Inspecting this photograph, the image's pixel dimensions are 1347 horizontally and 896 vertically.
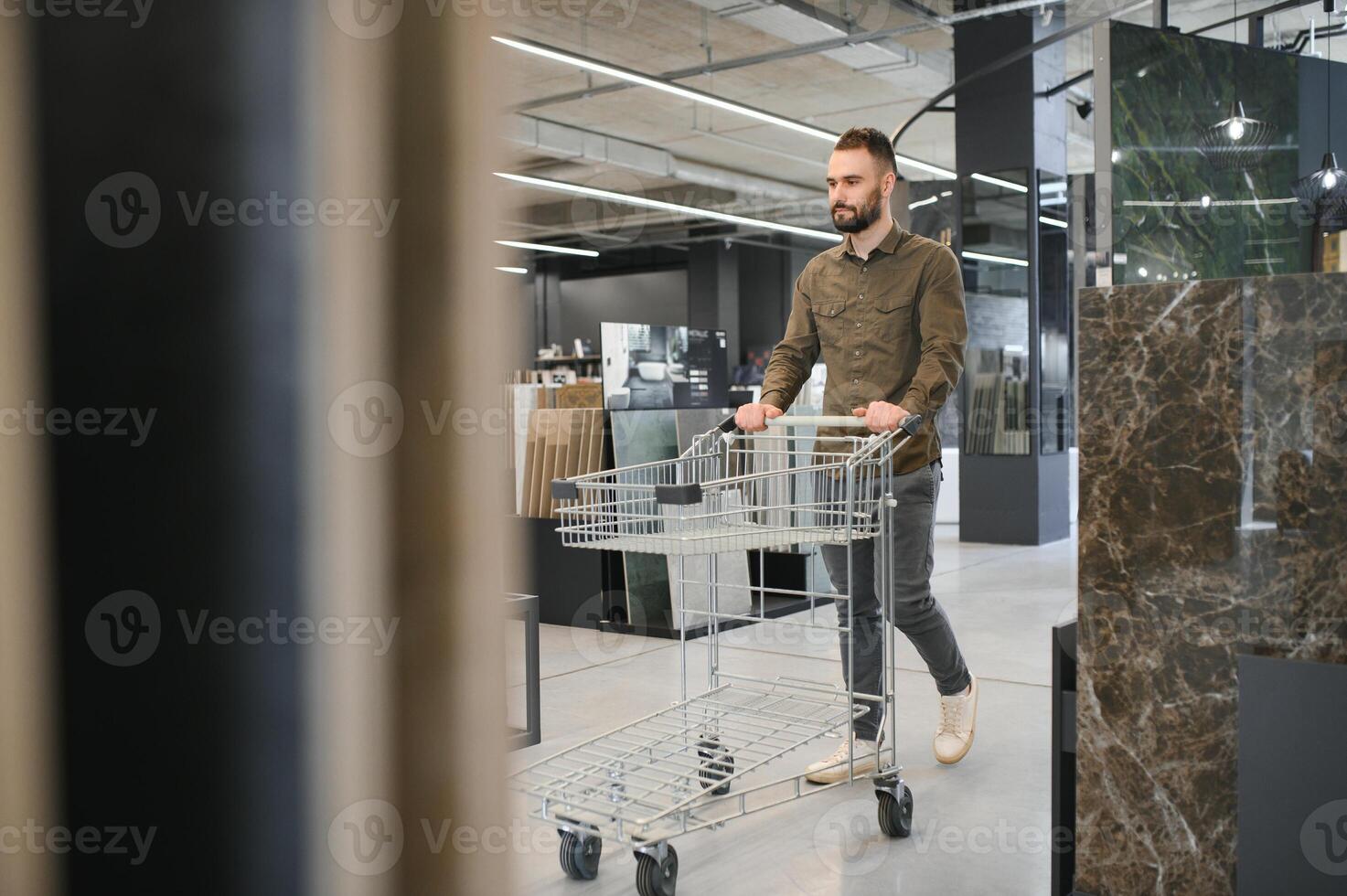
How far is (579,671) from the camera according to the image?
409 cm

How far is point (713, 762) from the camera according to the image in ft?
6.89

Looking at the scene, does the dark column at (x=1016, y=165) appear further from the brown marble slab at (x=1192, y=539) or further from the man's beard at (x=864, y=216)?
the brown marble slab at (x=1192, y=539)

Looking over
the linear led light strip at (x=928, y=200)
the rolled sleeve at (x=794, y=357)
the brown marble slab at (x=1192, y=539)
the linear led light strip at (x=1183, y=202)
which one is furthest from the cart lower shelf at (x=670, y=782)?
the linear led light strip at (x=928, y=200)

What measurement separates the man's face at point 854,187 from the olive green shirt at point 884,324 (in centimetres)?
11

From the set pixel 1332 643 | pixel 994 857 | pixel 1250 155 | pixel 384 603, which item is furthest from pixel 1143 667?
pixel 384 603

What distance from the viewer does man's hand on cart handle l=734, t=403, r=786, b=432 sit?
2420mm

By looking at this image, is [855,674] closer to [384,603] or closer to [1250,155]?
[1250,155]

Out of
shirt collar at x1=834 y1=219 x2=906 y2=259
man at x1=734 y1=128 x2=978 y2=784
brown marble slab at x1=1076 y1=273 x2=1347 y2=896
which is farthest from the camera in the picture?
shirt collar at x1=834 y1=219 x2=906 y2=259

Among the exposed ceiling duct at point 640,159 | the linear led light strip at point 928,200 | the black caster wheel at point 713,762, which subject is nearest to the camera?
the black caster wheel at point 713,762

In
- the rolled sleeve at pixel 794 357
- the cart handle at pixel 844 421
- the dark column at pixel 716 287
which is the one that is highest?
the dark column at pixel 716 287

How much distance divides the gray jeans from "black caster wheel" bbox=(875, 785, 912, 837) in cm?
31

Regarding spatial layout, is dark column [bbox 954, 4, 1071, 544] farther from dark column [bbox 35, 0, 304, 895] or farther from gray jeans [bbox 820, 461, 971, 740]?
dark column [bbox 35, 0, 304, 895]

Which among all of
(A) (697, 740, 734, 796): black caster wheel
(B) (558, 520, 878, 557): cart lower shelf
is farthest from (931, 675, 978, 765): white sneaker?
(B) (558, 520, 878, 557): cart lower shelf

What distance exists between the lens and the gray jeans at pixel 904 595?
265cm
